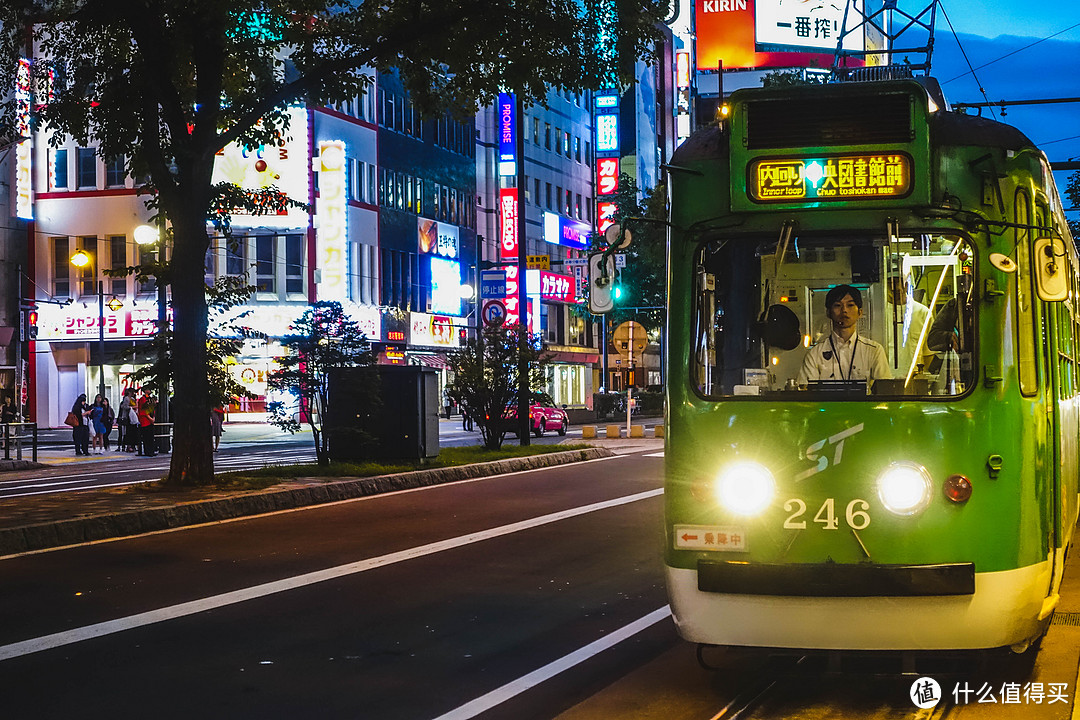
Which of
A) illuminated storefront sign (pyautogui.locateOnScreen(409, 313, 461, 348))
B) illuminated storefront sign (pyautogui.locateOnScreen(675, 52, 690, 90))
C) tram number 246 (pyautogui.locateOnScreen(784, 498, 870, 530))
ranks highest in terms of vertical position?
illuminated storefront sign (pyautogui.locateOnScreen(675, 52, 690, 90))

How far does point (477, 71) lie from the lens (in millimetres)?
21766

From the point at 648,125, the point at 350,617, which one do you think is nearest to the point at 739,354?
the point at 350,617

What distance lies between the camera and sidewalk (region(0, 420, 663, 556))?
47.4 ft

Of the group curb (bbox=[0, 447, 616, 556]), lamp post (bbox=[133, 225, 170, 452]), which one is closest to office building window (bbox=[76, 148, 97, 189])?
lamp post (bbox=[133, 225, 170, 452])

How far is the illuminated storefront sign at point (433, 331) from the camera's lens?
62812mm

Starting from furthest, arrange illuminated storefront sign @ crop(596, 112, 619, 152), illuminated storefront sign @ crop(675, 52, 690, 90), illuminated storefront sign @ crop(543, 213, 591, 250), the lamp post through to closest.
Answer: illuminated storefront sign @ crop(675, 52, 690, 90)
illuminated storefront sign @ crop(543, 213, 591, 250)
illuminated storefront sign @ crop(596, 112, 619, 152)
the lamp post

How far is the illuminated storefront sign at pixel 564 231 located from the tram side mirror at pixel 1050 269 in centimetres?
7328

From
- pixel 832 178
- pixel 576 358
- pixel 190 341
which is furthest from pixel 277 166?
pixel 832 178

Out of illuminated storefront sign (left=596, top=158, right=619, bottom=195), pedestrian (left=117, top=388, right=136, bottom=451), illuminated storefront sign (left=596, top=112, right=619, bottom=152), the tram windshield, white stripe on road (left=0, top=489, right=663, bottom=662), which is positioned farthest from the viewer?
illuminated storefront sign (left=596, top=112, right=619, bottom=152)

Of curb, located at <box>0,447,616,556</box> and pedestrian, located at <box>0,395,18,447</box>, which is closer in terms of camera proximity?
curb, located at <box>0,447,616,556</box>

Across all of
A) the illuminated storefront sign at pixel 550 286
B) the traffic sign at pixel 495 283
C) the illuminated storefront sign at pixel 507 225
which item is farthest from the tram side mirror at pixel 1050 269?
the illuminated storefront sign at pixel 550 286

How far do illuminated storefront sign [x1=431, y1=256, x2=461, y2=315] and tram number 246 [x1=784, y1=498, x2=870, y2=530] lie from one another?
58273 millimetres

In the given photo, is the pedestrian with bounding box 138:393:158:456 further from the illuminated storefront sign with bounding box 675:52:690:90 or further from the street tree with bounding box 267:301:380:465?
the illuminated storefront sign with bounding box 675:52:690:90

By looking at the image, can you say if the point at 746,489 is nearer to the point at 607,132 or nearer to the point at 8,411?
the point at 8,411
